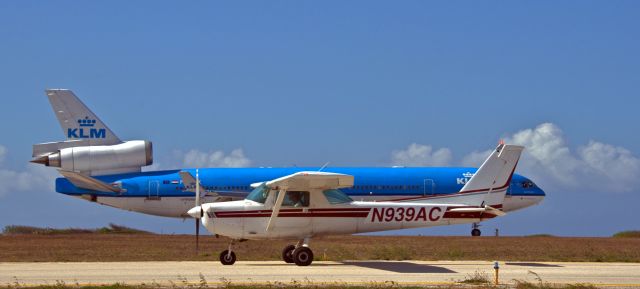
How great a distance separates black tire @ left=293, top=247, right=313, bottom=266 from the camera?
2408 cm

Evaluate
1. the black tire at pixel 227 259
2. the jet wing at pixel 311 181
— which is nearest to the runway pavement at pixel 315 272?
the black tire at pixel 227 259

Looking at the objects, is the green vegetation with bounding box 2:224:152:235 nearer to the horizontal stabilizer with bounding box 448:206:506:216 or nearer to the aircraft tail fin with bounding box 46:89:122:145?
the aircraft tail fin with bounding box 46:89:122:145

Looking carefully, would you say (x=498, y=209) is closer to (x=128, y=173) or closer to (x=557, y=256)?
(x=557, y=256)

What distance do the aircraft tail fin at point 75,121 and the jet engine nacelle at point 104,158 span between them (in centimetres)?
69

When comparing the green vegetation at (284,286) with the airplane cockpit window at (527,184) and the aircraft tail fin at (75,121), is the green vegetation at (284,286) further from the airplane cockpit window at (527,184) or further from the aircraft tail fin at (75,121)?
the airplane cockpit window at (527,184)

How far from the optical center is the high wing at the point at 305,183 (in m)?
23.5

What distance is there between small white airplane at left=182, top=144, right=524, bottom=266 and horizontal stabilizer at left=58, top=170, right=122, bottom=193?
1637cm

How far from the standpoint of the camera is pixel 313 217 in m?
24.8

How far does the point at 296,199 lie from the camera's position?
24688 mm

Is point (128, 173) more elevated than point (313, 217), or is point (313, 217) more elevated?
point (128, 173)

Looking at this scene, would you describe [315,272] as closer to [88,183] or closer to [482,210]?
[482,210]

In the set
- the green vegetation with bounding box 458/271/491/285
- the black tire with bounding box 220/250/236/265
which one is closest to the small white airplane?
the black tire with bounding box 220/250/236/265

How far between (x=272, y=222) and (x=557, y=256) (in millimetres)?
10593

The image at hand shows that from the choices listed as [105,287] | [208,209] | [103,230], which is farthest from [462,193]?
[103,230]
